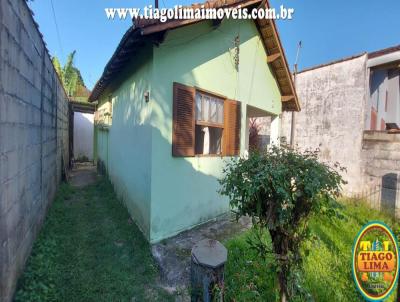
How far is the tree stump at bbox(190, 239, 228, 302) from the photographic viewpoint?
2.33 meters

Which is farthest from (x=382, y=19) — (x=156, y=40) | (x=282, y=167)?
(x=282, y=167)

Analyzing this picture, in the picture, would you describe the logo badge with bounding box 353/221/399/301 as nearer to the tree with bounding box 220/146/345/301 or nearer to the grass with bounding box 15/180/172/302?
the tree with bounding box 220/146/345/301

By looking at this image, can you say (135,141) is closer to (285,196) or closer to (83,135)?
(285,196)

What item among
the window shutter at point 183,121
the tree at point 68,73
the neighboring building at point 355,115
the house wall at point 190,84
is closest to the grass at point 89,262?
the house wall at point 190,84

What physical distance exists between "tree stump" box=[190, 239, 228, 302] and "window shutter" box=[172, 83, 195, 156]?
2.27 m

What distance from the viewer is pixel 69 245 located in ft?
13.1

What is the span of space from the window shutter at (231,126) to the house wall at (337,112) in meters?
3.70

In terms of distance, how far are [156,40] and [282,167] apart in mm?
3199

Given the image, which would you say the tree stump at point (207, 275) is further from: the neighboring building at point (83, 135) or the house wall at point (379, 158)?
the neighboring building at point (83, 135)

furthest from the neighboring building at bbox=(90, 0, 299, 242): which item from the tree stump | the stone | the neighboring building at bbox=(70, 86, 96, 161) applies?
the neighboring building at bbox=(70, 86, 96, 161)

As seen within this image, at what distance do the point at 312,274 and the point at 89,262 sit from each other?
3.57 m

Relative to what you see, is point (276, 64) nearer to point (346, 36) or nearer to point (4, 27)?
point (346, 36)

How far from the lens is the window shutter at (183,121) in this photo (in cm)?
432

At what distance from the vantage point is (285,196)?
6.63 feet
